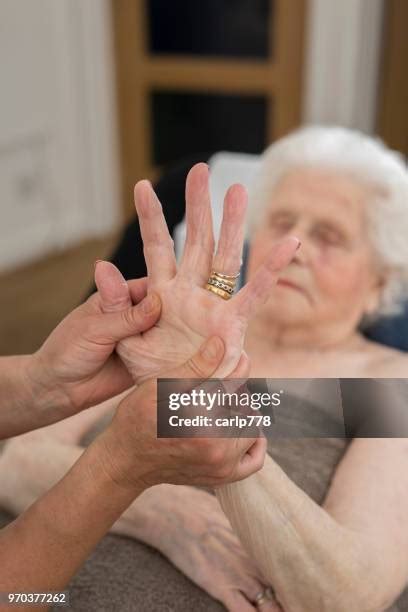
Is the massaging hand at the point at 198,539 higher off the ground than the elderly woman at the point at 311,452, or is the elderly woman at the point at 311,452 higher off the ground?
the elderly woman at the point at 311,452

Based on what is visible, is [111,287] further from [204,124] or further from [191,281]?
[204,124]

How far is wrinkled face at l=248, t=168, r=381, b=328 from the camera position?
123 cm

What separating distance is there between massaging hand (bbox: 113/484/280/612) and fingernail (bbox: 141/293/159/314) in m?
0.34

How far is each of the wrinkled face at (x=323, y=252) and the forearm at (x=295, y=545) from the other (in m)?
0.46

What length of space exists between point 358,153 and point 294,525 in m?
0.69

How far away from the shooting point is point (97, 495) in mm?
697

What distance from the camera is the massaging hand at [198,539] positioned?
2.95 ft

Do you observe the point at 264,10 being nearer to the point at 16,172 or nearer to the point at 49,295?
the point at 16,172

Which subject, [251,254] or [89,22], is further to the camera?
[89,22]

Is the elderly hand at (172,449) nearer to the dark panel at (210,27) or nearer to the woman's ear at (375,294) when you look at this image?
the woman's ear at (375,294)

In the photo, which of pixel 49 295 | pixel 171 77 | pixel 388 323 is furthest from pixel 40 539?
pixel 171 77

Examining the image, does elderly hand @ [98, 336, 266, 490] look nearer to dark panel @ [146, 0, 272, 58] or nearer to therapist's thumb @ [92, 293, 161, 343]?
therapist's thumb @ [92, 293, 161, 343]

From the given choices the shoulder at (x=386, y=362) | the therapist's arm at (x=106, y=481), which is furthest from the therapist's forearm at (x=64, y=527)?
the shoulder at (x=386, y=362)

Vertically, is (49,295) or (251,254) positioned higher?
(251,254)
